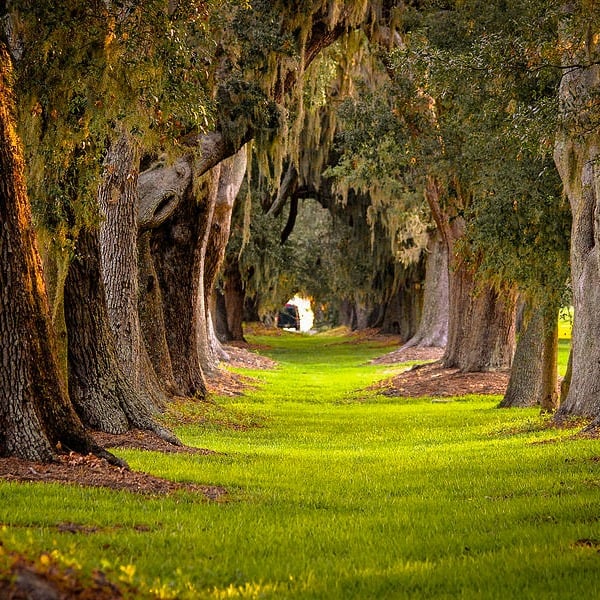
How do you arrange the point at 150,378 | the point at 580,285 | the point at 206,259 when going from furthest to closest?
the point at 206,259 → the point at 150,378 → the point at 580,285

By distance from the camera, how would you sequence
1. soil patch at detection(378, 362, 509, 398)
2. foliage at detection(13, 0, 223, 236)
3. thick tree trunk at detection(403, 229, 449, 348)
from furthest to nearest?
thick tree trunk at detection(403, 229, 449, 348) < soil patch at detection(378, 362, 509, 398) < foliage at detection(13, 0, 223, 236)

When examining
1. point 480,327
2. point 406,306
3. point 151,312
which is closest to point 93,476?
point 151,312

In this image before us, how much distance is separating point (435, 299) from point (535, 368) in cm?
1765

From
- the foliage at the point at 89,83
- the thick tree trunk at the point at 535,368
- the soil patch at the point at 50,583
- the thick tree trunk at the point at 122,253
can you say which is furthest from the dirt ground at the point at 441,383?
the soil patch at the point at 50,583

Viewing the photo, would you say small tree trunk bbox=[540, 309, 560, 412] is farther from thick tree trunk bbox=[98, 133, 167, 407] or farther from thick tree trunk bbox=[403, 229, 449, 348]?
thick tree trunk bbox=[403, 229, 449, 348]

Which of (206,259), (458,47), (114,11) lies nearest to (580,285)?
(458,47)

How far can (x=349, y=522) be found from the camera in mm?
7711

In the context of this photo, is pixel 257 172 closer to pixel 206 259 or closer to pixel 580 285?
pixel 206 259

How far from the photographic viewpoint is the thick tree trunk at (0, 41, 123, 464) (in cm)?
908

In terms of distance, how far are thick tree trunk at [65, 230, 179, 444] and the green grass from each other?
3.98ft

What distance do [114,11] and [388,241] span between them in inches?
1264

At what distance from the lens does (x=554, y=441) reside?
13.1 metres

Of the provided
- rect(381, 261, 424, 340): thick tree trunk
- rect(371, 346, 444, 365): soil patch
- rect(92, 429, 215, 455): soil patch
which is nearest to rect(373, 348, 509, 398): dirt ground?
rect(371, 346, 444, 365): soil patch

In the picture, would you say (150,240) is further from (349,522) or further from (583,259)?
(349,522)
